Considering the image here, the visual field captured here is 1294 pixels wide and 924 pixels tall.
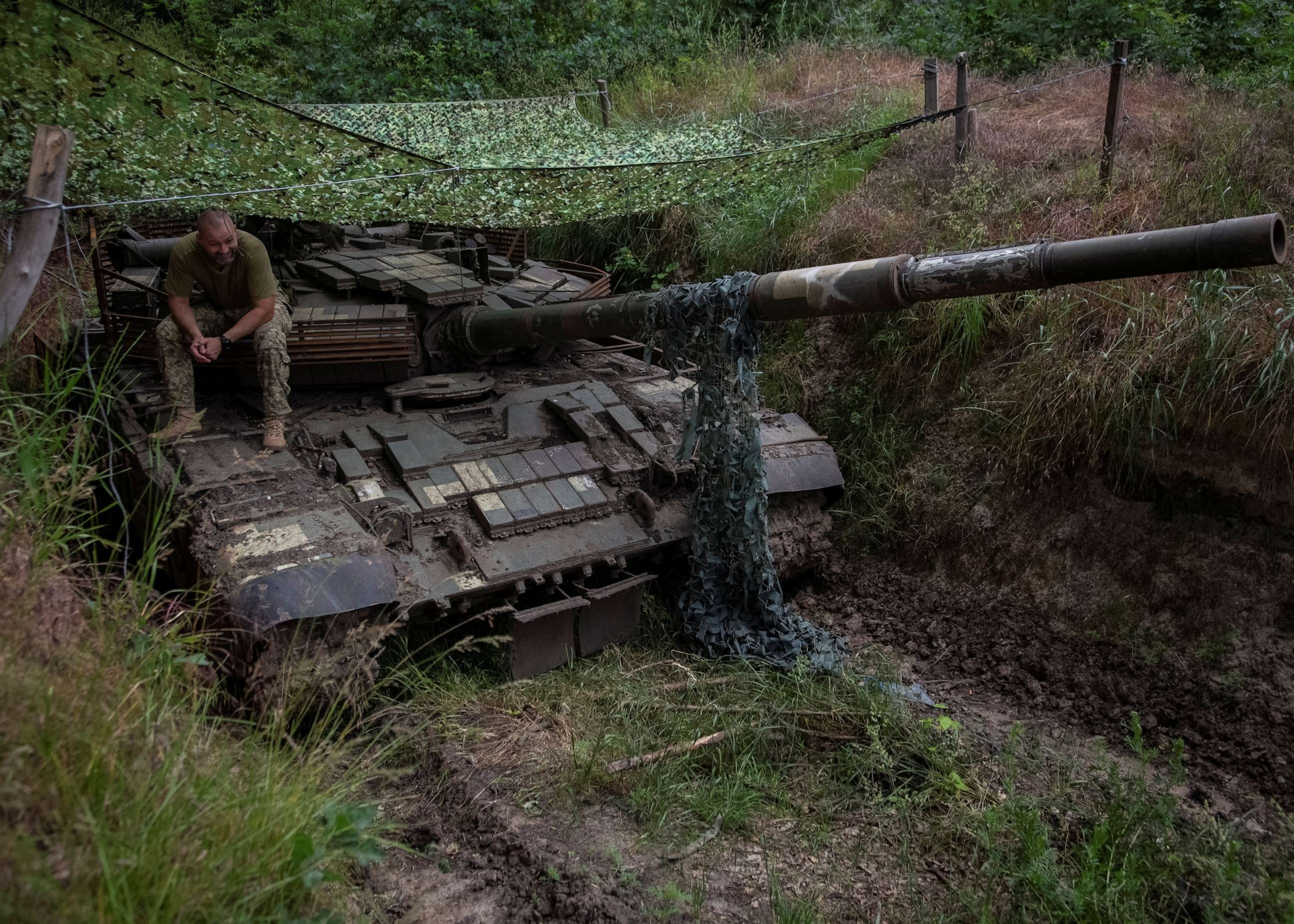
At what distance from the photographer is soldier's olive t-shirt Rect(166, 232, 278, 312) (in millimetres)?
5602

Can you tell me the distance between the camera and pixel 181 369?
5.66m

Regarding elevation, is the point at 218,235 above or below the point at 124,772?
above

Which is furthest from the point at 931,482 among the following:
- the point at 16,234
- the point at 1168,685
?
the point at 16,234

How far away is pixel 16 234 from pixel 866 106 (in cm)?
796

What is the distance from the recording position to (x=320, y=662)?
443 centimetres

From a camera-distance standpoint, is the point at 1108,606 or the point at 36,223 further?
the point at 1108,606

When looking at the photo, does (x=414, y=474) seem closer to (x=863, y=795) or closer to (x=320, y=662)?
(x=320, y=662)

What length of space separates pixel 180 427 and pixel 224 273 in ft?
2.91

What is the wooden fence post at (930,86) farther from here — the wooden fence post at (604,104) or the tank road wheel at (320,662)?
the tank road wheel at (320,662)

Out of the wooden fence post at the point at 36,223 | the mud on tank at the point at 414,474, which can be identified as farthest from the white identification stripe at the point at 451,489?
the wooden fence post at the point at 36,223

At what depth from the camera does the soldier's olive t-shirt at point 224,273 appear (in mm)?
5602

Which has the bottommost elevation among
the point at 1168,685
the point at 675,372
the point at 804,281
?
the point at 1168,685

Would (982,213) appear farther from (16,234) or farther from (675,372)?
(16,234)

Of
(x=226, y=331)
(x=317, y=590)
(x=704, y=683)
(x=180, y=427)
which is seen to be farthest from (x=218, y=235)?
(x=704, y=683)
